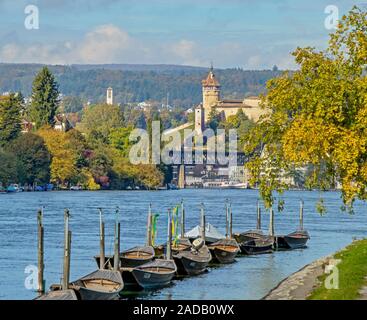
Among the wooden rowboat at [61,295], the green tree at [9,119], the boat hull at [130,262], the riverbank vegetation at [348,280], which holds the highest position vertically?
the green tree at [9,119]

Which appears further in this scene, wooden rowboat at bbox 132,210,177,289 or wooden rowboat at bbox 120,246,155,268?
wooden rowboat at bbox 120,246,155,268

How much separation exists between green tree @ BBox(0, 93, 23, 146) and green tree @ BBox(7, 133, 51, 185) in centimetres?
490

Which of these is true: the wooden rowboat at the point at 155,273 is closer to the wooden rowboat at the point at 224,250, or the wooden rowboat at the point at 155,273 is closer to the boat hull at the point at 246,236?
the wooden rowboat at the point at 224,250

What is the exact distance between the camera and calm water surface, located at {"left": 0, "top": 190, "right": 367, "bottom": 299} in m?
51.2

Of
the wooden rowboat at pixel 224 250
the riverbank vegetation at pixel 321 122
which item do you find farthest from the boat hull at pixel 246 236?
the riverbank vegetation at pixel 321 122

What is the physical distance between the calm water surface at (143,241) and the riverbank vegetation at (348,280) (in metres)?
3.54

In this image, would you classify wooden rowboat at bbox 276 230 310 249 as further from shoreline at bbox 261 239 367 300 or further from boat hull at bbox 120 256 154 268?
boat hull at bbox 120 256 154 268

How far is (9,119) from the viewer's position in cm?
19400

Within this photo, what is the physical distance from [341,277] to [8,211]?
76672 millimetres

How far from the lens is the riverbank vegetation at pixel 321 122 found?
43125 mm

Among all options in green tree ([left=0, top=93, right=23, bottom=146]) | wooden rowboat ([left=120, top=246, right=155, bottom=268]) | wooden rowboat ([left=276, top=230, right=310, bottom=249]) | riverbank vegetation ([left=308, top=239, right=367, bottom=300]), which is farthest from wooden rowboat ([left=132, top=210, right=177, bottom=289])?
green tree ([left=0, top=93, right=23, bottom=146])

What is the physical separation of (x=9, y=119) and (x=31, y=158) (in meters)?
12.6
